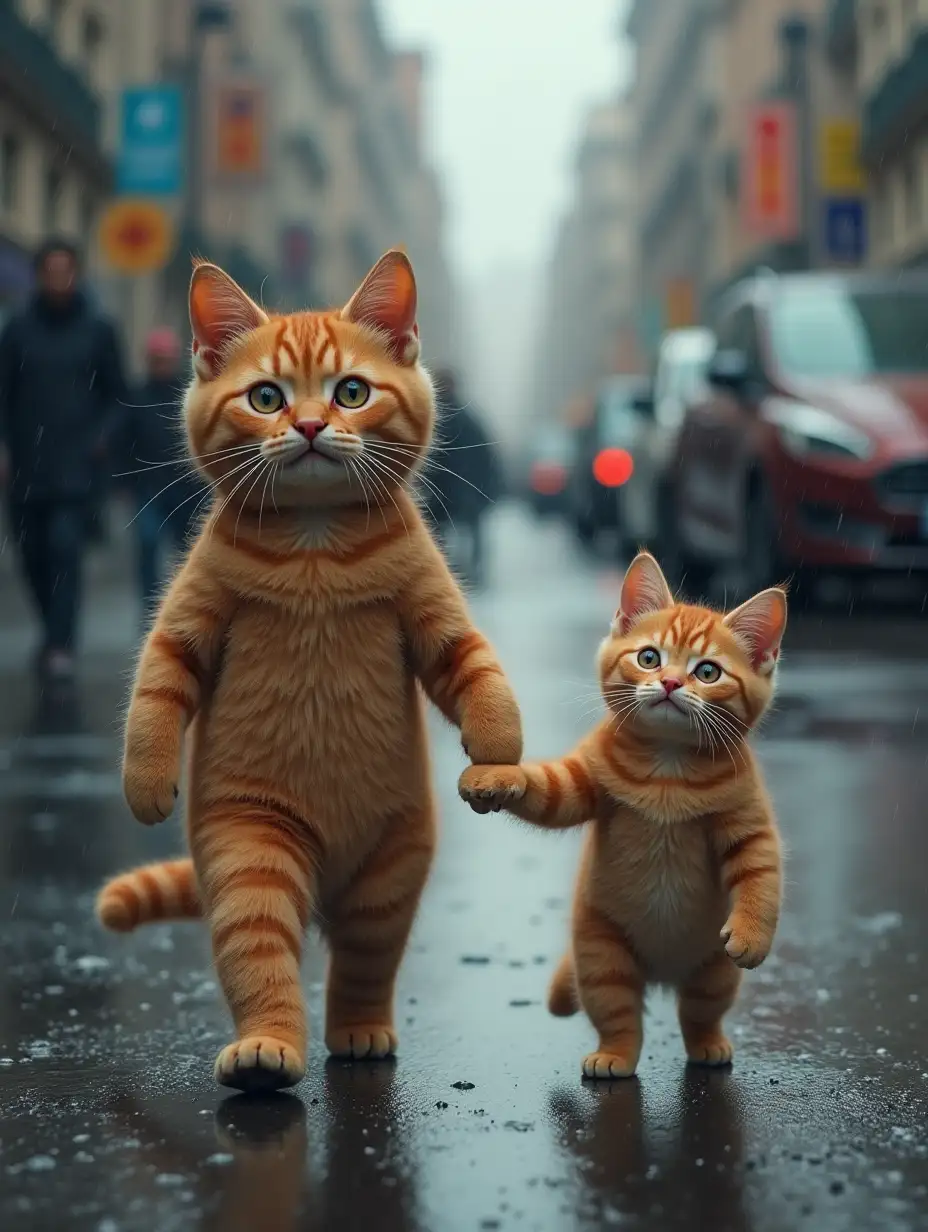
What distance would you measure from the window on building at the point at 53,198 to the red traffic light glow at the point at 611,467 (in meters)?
14.4

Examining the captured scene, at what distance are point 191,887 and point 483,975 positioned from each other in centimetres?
87

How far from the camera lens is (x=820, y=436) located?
1205cm

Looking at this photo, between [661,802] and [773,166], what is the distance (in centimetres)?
4276

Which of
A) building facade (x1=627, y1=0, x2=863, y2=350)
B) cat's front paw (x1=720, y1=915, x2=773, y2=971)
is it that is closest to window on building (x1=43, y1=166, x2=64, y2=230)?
building facade (x1=627, y1=0, x2=863, y2=350)

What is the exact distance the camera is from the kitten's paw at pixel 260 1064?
330cm

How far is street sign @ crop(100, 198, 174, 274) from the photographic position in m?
25.2

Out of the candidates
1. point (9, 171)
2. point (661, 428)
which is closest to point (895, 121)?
point (9, 171)

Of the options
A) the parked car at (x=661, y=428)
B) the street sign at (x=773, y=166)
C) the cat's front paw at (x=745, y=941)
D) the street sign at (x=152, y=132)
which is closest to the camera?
the cat's front paw at (x=745, y=941)

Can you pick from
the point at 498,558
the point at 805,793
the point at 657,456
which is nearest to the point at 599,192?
the point at 498,558

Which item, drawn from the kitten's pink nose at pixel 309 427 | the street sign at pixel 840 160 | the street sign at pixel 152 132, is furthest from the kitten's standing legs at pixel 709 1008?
the street sign at pixel 840 160

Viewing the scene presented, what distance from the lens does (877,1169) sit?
3066mm

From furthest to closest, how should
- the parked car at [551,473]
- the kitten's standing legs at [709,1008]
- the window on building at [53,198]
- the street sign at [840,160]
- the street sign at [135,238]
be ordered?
the parked car at [551,473], the street sign at [840,160], the window on building at [53,198], the street sign at [135,238], the kitten's standing legs at [709,1008]

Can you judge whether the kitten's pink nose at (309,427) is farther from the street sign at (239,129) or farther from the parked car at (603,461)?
the street sign at (239,129)

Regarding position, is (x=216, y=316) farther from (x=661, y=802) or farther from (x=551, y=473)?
(x=551, y=473)
